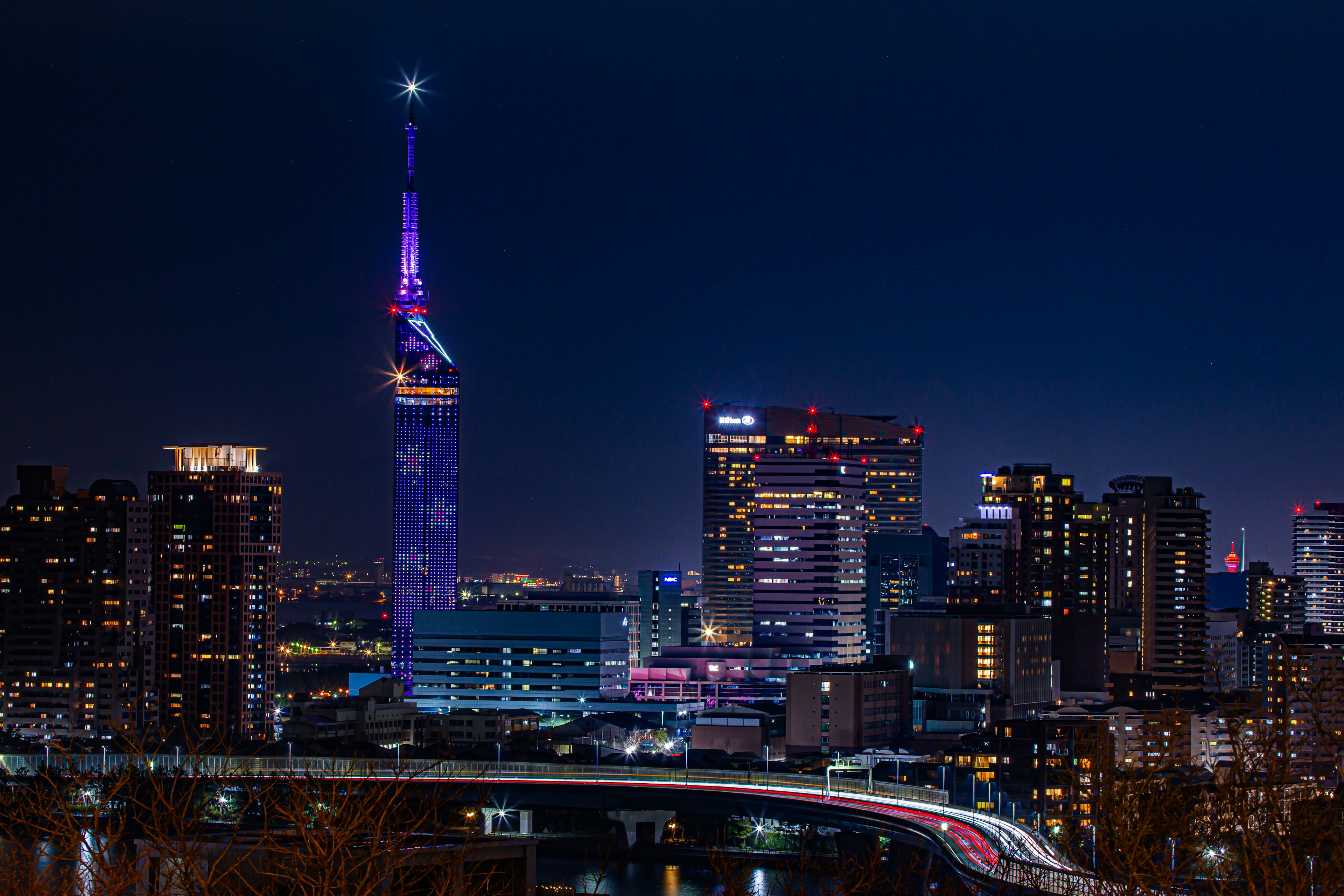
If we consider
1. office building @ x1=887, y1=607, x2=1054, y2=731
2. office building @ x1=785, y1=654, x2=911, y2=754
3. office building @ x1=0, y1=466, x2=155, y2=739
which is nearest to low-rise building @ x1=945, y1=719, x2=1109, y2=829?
office building @ x1=785, y1=654, x2=911, y2=754

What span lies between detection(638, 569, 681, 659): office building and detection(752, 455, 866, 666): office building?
549cm

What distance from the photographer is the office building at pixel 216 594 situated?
192ft

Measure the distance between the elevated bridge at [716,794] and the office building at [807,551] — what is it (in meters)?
44.6

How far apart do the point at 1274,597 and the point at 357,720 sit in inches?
2156

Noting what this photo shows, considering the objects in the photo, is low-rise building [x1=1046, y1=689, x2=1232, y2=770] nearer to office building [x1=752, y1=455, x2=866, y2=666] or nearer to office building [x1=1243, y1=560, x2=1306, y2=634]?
office building [x1=752, y1=455, x2=866, y2=666]

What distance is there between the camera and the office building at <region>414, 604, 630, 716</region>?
65.8m

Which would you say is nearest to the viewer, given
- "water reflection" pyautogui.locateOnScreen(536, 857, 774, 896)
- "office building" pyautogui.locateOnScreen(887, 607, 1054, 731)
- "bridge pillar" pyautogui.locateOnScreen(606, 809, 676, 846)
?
"water reflection" pyautogui.locateOnScreen(536, 857, 774, 896)

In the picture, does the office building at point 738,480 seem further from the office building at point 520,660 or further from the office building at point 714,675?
the office building at point 520,660

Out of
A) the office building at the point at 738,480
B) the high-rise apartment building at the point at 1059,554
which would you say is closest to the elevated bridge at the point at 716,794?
the high-rise apartment building at the point at 1059,554

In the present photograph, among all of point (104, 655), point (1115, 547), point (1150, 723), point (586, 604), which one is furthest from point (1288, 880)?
point (1115, 547)

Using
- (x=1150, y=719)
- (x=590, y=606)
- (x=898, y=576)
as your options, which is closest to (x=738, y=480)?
(x=898, y=576)

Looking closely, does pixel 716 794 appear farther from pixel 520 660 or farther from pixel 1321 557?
pixel 1321 557

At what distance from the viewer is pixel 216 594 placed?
60031mm

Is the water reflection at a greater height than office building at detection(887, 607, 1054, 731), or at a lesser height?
lesser
